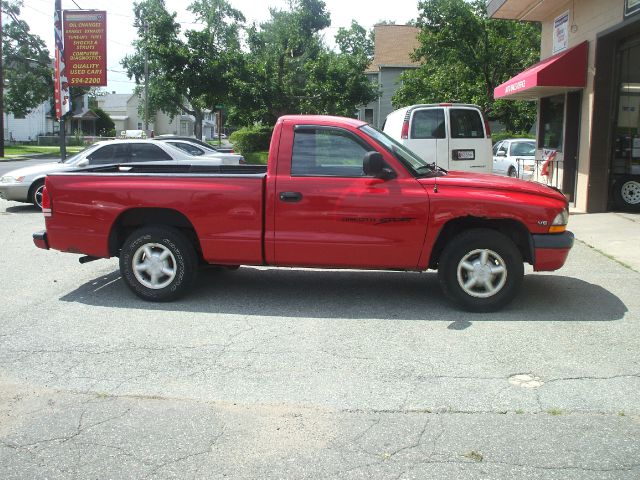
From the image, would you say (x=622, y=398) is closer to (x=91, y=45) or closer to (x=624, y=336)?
(x=624, y=336)

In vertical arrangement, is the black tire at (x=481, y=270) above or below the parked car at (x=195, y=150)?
below

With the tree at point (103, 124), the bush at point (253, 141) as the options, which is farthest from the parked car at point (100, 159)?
the tree at point (103, 124)

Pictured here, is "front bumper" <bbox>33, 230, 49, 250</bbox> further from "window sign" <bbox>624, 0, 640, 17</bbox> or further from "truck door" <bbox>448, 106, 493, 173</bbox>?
"window sign" <bbox>624, 0, 640, 17</bbox>

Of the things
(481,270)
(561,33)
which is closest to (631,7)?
(561,33)

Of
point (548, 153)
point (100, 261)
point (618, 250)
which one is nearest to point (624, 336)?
point (618, 250)

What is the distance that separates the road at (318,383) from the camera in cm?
348

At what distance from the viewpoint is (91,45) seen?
19156 millimetres

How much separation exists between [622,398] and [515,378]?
2.29 feet

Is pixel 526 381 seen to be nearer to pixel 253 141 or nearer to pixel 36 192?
pixel 36 192

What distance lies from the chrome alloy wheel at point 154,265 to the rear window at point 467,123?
8451 millimetres

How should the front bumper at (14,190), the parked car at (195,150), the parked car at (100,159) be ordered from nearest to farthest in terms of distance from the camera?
1. the parked car at (100,159)
2. the front bumper at (14,190)
3. the parked car at (195,150)

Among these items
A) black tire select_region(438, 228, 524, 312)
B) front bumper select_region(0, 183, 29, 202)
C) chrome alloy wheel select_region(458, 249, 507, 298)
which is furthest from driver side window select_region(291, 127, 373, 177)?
front bumper select_region(0, 183, 29, 202)

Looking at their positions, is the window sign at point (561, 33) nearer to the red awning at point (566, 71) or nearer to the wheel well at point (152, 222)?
the red awning at point (566, 71)

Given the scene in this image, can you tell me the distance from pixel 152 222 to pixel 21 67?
5127 centimetres
